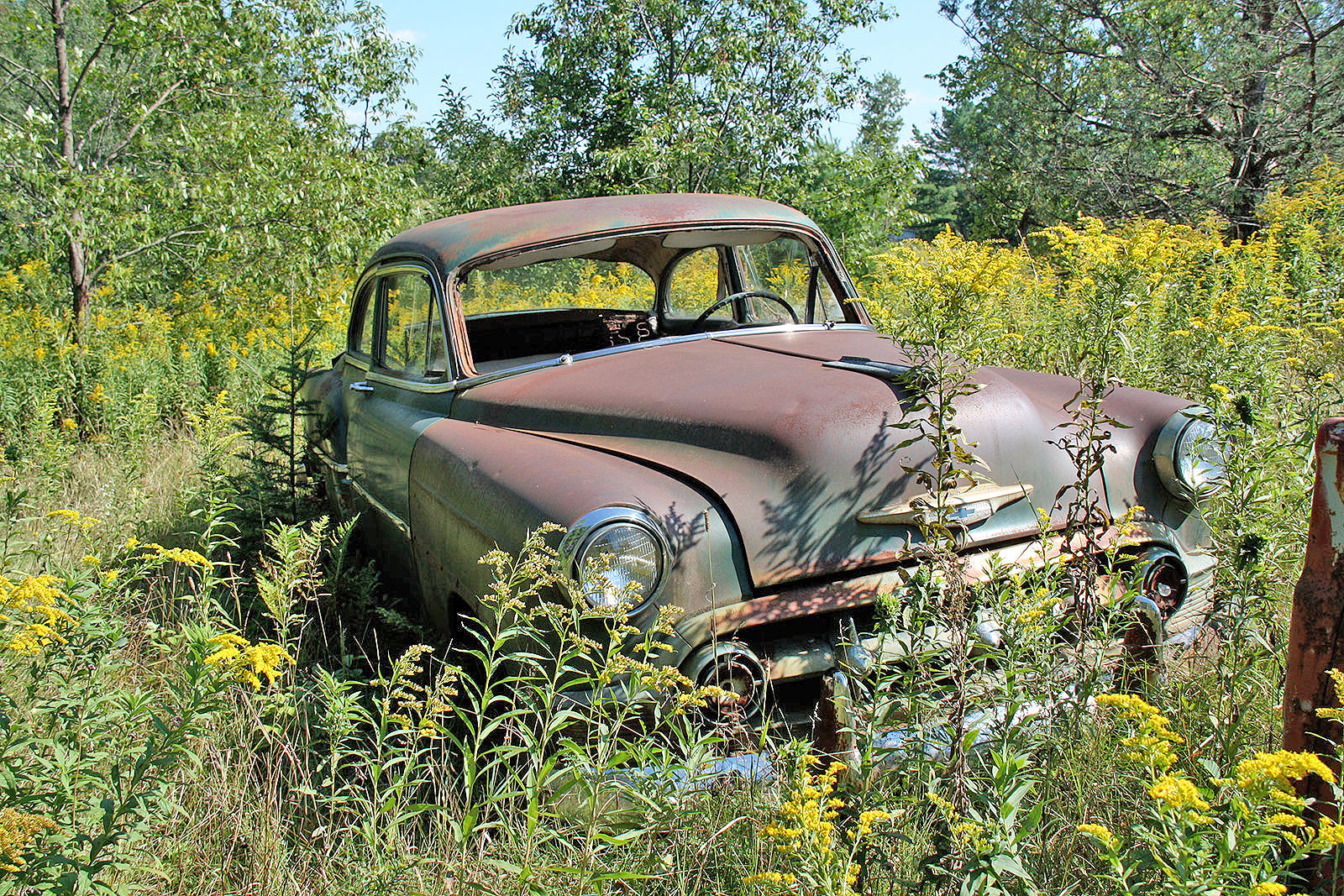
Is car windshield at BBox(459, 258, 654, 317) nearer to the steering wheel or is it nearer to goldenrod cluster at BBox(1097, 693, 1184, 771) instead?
the steering wheel

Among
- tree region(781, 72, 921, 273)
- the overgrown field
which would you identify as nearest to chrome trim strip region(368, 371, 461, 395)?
the overgrown field

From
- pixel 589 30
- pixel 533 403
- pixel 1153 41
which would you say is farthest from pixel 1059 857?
pixel 1153 41

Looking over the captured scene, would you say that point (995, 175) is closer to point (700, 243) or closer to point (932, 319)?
point (700, 243)

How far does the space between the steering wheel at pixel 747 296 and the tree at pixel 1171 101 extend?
626 cm

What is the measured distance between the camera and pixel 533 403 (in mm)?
3219

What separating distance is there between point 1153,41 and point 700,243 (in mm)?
10017

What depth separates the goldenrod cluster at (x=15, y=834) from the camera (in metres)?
1.63

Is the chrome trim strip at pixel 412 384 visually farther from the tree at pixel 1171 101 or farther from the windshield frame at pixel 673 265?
the tree at pixel 1171 101

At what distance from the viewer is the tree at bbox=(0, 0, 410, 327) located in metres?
6.88

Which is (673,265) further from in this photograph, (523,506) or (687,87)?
(687,87)

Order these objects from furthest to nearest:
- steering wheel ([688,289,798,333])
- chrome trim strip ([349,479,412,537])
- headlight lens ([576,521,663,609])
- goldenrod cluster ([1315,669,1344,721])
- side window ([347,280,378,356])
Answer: side window ([347,280,378,356]) < steering wheel ([688,289,798,333]) < chrome trim strip ([349,479,412,537]) < headlight lens ([576,521,663,609]) < goldenrod cluster ([1315,669,1344,721])

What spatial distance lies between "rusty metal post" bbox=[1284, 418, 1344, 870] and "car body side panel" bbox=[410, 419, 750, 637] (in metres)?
1.16

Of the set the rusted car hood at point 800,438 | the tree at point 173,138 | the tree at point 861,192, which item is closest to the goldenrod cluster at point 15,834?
the rusted car hood at point 800,438

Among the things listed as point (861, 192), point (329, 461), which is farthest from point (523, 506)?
point (861, 192)
